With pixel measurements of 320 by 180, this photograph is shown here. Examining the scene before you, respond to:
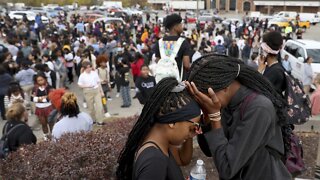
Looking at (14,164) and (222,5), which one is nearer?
(14,164)

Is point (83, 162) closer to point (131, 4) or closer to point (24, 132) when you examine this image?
point (24, 132)

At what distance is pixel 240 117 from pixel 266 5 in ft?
247

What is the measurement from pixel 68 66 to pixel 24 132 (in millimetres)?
7812

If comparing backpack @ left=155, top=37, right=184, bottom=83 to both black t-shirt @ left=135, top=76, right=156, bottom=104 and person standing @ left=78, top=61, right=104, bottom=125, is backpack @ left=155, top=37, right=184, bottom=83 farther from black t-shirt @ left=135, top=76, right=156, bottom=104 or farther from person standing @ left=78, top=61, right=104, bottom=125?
person standing @ left=78, top=61, right=104, bottom=125

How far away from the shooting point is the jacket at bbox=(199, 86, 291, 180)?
1.96 meters

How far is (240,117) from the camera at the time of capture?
81.0 inches

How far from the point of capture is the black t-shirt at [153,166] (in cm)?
181

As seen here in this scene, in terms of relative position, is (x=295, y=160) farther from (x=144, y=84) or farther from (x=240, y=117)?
(x=144, y=84)

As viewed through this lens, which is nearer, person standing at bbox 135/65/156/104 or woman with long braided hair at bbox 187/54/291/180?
woman with long braided hair at bbox 187/54/291/180

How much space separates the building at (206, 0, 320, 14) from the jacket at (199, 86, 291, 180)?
6866 cm

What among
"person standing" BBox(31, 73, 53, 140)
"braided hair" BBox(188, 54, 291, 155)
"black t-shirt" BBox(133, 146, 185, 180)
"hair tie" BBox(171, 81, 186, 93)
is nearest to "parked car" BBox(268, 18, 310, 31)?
→ "person standing" BBox(31, 73, 53, 140)

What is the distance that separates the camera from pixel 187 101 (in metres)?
2.00

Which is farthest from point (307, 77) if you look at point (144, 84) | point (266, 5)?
point (266, 5)

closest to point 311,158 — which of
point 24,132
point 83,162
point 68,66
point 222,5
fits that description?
point 83,162
